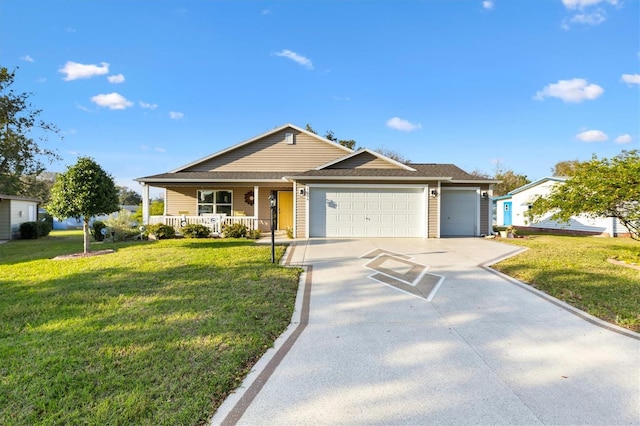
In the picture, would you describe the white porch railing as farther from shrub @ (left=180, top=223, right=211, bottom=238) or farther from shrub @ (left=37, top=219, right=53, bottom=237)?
shrub @ (left=37, top=219, right=53, bottom=237)

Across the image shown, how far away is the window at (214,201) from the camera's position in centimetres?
1466

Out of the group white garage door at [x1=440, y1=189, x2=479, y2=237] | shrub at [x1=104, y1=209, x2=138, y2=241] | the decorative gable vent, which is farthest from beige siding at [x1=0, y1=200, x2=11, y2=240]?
white garage door at [x1=440, y1=189, x2=479, y2=237]

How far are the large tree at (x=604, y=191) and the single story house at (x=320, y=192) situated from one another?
4.42 metres

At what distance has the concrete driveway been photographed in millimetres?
2230

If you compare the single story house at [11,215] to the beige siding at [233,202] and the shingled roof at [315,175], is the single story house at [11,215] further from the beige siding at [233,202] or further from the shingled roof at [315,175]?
the shingled roof at [315,175]

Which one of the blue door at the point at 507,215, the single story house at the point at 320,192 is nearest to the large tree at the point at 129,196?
the single story house at the point at 320,192

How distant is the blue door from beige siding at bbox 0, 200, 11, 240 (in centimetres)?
3211

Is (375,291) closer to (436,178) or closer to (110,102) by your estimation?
(436,178)

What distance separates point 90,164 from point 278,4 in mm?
8627

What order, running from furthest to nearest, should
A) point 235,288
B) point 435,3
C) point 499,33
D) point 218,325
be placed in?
point 499,33 → point 435,3 → point 235,288 → point 218,325

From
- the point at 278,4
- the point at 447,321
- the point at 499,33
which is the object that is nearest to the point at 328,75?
the point at 278,4

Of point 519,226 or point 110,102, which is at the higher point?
point 110,102

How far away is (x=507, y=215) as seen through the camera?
22703mm

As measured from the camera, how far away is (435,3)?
411 inches
